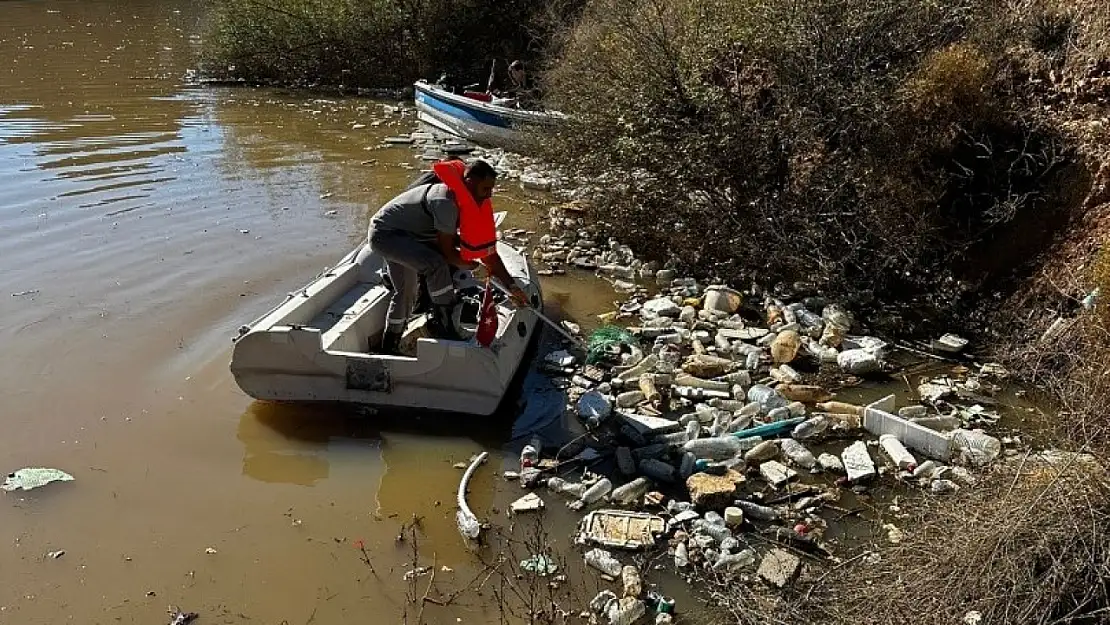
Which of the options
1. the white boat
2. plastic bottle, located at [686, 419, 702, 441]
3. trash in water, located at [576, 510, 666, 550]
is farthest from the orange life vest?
trash in water, located at [576, 510, 666, 550]

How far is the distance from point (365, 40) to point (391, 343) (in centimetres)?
1431

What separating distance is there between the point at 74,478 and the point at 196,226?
5259 mm

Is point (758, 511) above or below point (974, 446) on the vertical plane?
below

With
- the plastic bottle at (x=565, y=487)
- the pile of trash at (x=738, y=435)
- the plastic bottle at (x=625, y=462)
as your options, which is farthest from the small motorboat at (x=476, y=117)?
the plastic bottle at (x=565, y=487)

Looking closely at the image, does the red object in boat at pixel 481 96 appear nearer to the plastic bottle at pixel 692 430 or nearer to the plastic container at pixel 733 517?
the plastic bottle at pixel 692 430

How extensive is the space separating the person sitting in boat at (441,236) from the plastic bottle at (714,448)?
1530mm

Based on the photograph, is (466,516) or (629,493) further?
(629,493)

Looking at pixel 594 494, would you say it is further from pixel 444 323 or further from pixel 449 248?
pixel 449 248

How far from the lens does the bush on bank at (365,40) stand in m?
18.7

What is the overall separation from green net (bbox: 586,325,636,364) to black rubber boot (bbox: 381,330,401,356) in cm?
140

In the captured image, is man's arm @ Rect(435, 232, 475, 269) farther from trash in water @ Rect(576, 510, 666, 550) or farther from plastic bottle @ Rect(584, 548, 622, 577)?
plastic bottle @ Rect(584, 548, 622, 577)

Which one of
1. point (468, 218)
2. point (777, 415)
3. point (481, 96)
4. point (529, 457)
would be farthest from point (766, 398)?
point (481, 96)

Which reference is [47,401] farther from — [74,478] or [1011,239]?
[1011,239]

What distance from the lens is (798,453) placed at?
5.54m
